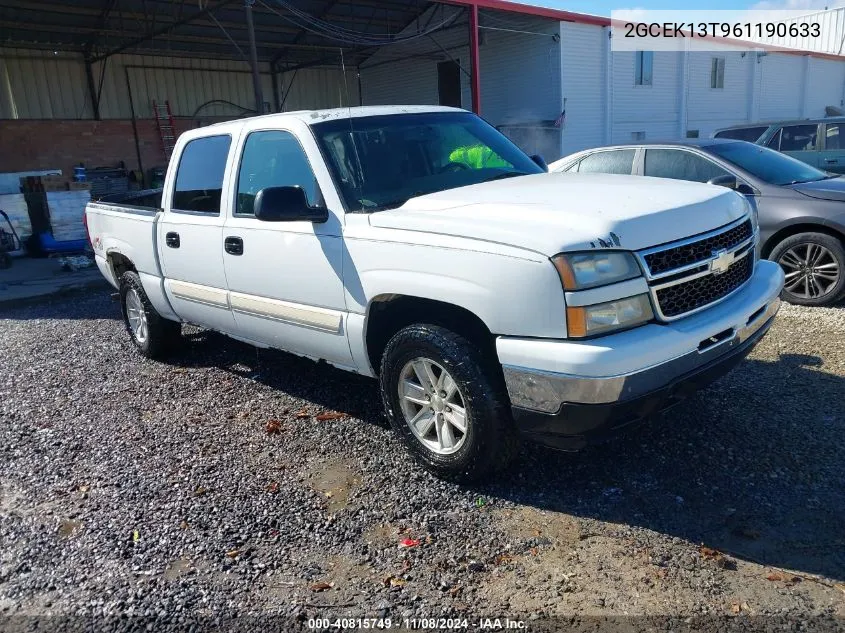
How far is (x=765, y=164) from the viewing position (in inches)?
277

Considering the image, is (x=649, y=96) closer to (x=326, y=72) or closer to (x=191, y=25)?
(x=326, y=72)

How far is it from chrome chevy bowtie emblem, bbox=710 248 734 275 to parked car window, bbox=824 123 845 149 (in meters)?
9.67

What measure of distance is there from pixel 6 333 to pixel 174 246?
3.87 meters

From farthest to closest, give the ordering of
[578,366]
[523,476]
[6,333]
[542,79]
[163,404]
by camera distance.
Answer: [542,79] < [6,333] < [163,404] < [523,476] < [578,366]

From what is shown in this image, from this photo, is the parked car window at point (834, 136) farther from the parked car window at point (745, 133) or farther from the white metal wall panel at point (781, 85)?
the white metal wall panel at point (781, 85)

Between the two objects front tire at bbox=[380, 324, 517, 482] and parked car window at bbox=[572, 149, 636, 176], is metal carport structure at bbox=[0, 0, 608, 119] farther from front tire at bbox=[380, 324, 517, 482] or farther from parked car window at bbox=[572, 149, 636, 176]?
front tire at bbox=[380, 324, 517, 482]

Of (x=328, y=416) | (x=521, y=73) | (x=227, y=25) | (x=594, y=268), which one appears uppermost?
(x=227, y=25)

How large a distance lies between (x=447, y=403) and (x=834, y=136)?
10.8 meters

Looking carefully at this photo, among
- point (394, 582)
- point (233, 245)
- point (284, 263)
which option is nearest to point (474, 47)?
point (233, 245)

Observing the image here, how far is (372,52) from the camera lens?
2417 cm

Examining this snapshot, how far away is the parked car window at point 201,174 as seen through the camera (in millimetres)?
4637

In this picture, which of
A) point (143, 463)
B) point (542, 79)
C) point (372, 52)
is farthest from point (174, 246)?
point (372, 52)

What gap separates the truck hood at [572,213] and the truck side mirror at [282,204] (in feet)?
1.37

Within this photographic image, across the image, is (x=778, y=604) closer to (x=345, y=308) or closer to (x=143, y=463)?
(x=345, y=308)
